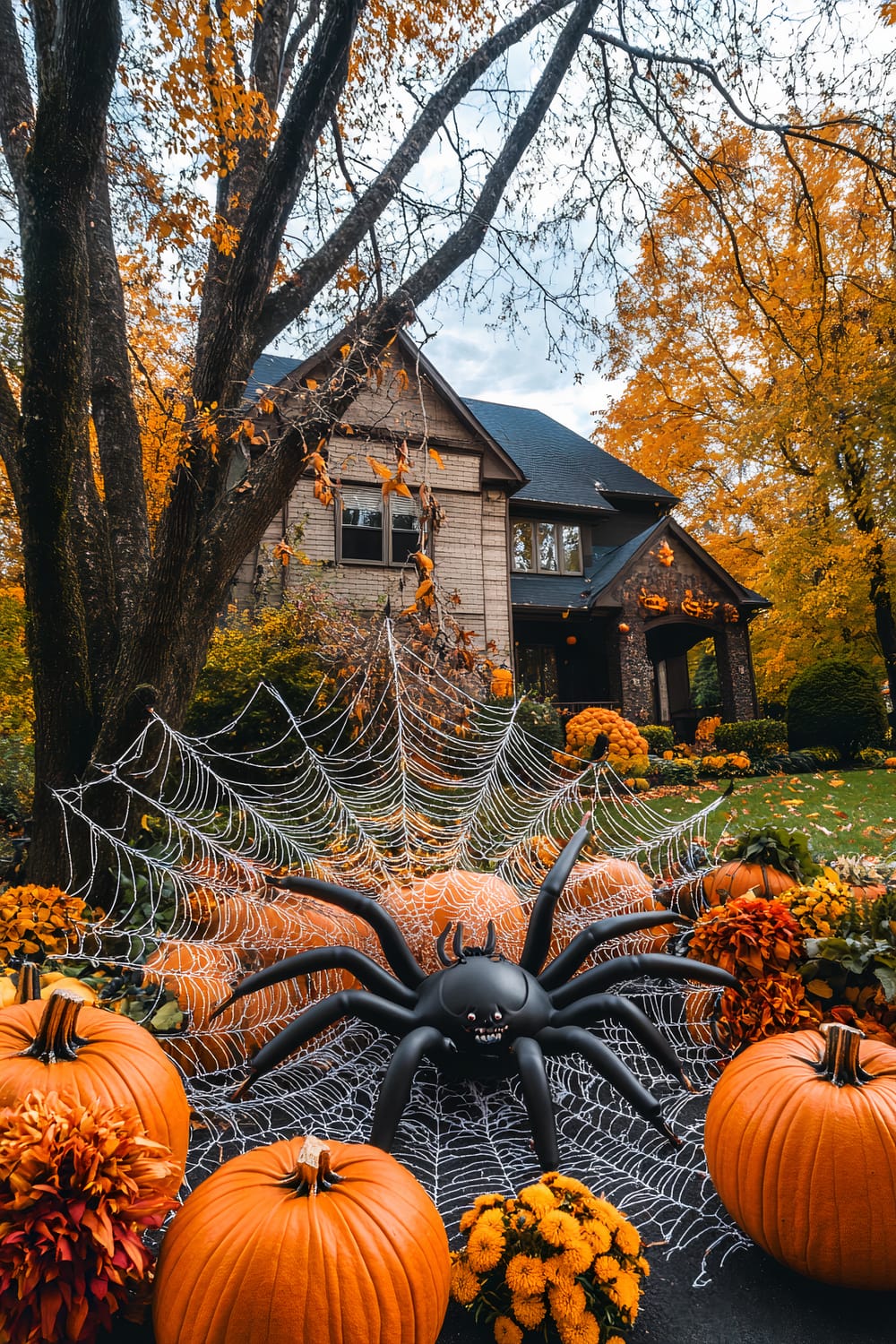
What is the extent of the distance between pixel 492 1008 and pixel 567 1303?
2.32ft

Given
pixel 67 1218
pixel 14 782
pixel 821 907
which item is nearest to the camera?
pixel 67 1218

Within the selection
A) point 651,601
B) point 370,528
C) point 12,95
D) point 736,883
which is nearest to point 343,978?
point 736,883

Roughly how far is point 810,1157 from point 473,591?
15.1 m

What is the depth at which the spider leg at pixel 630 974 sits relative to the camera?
88.0 inches

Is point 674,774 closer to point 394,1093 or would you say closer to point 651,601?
point 651,601

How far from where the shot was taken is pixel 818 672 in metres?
16.1

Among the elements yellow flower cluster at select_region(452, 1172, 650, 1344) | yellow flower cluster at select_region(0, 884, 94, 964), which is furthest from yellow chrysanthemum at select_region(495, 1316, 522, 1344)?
yellow flower cluster at select_region(0, 884, 94, 964)

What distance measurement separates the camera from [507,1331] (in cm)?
153

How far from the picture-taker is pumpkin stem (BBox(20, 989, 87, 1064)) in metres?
1.75

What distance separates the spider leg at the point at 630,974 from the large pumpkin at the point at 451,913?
57 centimetres

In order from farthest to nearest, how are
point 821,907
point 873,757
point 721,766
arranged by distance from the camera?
1. point 873,757
2. point 721,766
3. point 821,907

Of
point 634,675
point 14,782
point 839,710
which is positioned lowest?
point 14,782

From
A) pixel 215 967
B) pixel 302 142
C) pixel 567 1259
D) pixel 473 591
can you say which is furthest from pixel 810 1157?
pixel 473 591

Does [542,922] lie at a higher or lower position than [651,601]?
lower
